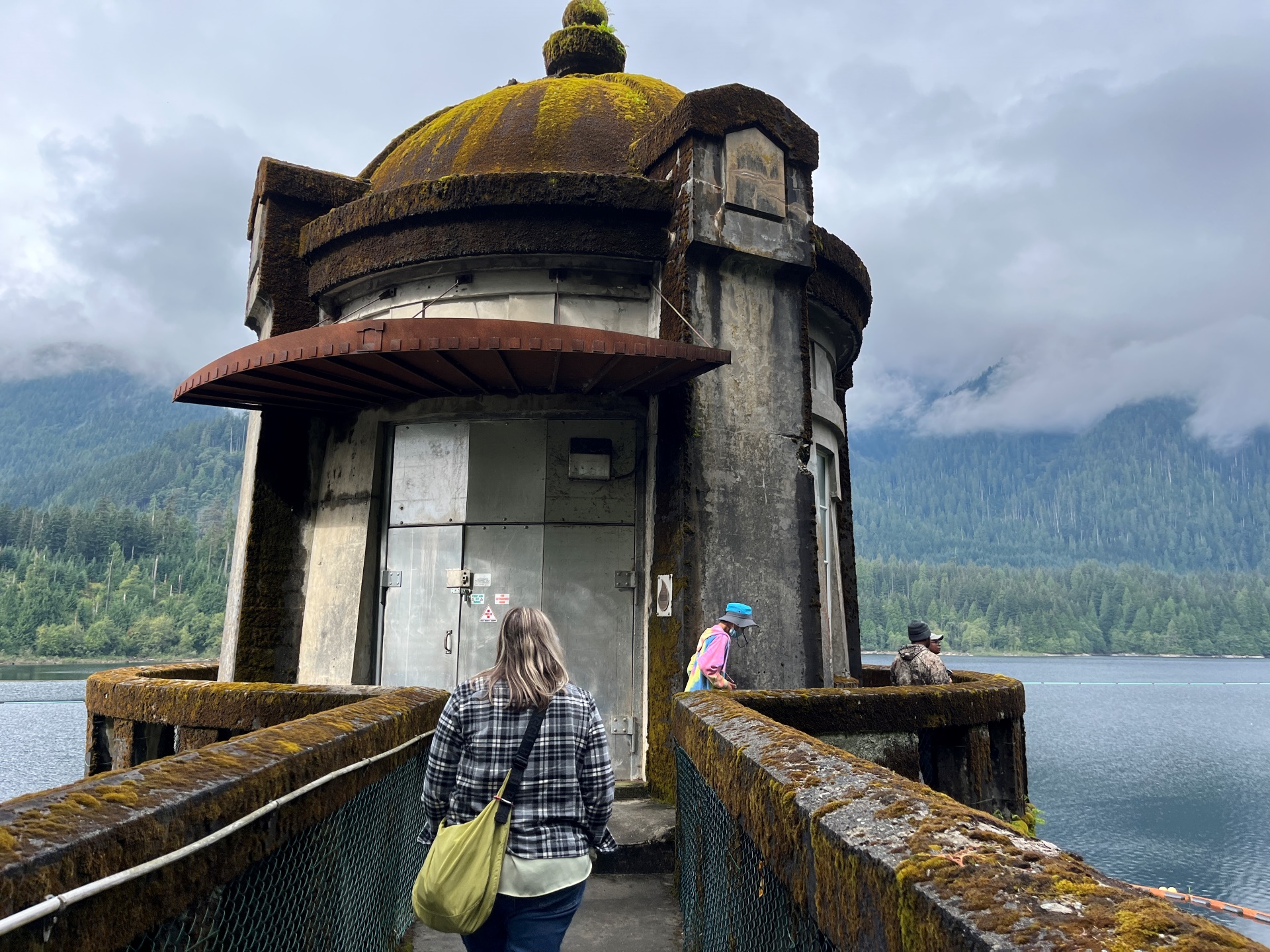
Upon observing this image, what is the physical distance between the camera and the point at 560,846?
3410 mm

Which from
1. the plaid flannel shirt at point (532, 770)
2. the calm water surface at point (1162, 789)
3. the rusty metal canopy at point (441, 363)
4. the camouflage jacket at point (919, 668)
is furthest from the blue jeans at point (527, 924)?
the calm water surface at point (1162, 789)

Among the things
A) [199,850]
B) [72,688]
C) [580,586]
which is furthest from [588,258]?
[72,688]

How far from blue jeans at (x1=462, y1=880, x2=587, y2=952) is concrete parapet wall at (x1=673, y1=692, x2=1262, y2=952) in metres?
0.76

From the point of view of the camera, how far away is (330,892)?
361cm

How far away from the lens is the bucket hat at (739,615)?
750 cm

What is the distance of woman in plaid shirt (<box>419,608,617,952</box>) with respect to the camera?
3.38m

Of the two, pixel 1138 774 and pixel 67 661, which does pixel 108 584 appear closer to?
pixel 67 661

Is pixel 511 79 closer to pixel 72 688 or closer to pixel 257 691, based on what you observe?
pixel 257 691

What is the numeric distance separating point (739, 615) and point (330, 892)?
14.6ft

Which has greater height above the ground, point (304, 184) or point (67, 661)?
point (304, 184)

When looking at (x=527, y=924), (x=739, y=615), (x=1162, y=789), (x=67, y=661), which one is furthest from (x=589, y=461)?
(x=67, y=661)

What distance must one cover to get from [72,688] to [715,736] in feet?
258

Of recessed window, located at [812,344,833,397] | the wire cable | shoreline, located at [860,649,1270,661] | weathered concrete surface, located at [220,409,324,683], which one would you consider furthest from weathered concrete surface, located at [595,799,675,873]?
shoreline, located at [860,649,1270,661]

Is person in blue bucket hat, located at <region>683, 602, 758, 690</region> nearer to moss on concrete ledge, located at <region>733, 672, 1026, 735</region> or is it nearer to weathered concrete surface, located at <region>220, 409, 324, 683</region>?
moss on concrete ledge, located at <region>733, 672, 1026, 735</region>
